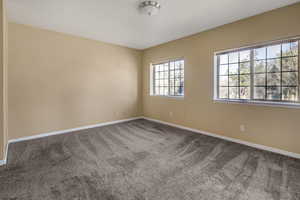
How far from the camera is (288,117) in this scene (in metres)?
2.56

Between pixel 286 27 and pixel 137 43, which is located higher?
pixel 137 43

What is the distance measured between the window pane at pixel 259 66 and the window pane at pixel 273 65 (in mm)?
75

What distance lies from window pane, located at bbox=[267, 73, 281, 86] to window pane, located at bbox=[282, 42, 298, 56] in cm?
40

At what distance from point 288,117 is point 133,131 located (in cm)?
340

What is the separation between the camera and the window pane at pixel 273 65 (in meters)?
2.73

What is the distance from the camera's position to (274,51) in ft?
9.06

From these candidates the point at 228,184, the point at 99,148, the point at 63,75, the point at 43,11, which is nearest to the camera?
the point at 228,184

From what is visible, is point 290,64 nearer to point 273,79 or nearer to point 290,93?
point 273,79

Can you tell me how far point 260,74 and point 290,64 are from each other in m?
0.46

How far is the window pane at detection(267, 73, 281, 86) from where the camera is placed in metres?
2.74

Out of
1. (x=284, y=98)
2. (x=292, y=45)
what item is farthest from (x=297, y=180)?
(x=292, y=45)

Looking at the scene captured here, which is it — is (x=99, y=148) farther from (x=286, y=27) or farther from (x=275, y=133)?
(x=286, y=27)

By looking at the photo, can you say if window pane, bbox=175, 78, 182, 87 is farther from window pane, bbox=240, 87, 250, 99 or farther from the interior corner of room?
window pane, bbox=240, 87, 250, 99

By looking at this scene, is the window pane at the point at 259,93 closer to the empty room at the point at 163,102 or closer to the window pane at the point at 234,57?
the empty room at the point at 163,102
